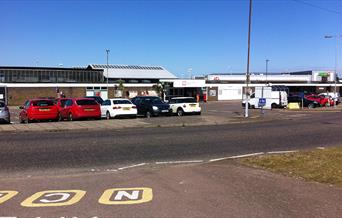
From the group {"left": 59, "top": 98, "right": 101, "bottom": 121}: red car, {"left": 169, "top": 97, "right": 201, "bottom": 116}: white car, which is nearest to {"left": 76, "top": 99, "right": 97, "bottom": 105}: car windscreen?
{"left": 59, "top": 98, "right": 101, "bottom": 121}: red car

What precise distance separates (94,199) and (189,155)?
18.3 feet

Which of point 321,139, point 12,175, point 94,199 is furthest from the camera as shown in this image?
point 321,139

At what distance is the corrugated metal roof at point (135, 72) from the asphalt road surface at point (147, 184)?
8272cm

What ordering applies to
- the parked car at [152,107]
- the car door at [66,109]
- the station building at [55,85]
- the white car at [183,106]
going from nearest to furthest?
1. the car door at [66,109]
2. the parked car at [152,107]
3. the white car at [183,106]
4. the station building at [55,85]

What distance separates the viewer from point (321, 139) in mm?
15750

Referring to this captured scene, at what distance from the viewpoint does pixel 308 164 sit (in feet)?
30.7

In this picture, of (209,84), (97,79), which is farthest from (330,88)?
(97,79)

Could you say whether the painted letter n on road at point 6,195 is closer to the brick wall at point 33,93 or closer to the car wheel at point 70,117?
the car wheel at point 70,117

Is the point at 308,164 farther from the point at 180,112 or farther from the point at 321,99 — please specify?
the point at 321,99

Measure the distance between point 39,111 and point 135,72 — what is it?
75.7 m

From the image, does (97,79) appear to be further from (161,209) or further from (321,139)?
(161,209)

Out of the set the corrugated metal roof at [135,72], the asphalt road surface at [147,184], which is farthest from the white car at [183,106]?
the corrugated metal roof at [135,72]

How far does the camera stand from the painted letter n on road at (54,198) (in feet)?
20.8

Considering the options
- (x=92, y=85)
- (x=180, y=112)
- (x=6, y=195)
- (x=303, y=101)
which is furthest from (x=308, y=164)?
(x=92, y=85)
